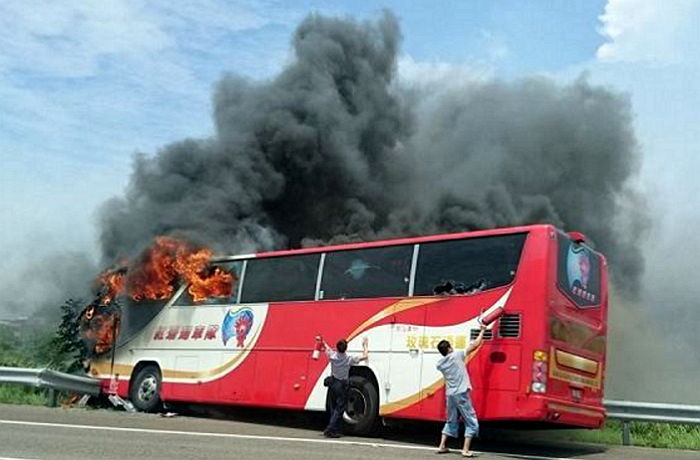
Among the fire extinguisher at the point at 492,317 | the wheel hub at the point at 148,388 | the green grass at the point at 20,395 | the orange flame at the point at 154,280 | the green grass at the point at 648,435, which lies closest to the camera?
the fire extinguisher at the point at 492,317

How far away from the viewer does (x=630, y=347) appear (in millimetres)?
21062

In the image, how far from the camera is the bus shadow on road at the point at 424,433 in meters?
10.6

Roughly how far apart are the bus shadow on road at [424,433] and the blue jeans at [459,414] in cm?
78

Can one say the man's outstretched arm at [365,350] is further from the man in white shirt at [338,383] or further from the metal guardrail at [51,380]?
the metal guardrail at [51,380]

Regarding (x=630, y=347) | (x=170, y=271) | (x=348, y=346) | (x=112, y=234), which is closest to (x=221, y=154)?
(x=112, y=234)

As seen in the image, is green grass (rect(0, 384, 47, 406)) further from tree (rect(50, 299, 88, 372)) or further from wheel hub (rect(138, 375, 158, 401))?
wheel hub (rect(138, 375, 158, 401))

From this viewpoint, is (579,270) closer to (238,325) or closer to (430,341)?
(430,341)

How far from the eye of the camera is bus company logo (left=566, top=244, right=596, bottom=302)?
10320 mm

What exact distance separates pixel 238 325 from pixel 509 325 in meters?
5.10

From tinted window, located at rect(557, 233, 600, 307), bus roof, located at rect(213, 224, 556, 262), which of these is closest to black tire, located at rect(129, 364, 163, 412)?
bus roof, located at rect(213, 224, 556, 262)

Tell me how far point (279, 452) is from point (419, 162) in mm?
16773

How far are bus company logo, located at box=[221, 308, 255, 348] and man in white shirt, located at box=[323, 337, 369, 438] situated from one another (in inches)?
93.9

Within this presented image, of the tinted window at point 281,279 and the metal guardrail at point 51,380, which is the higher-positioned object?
the tinted window at point 281,279

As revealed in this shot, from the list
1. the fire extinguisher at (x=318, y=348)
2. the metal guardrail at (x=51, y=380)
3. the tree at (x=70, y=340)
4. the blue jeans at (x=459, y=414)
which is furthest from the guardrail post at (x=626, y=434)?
the tree at (x=70, y=340)
